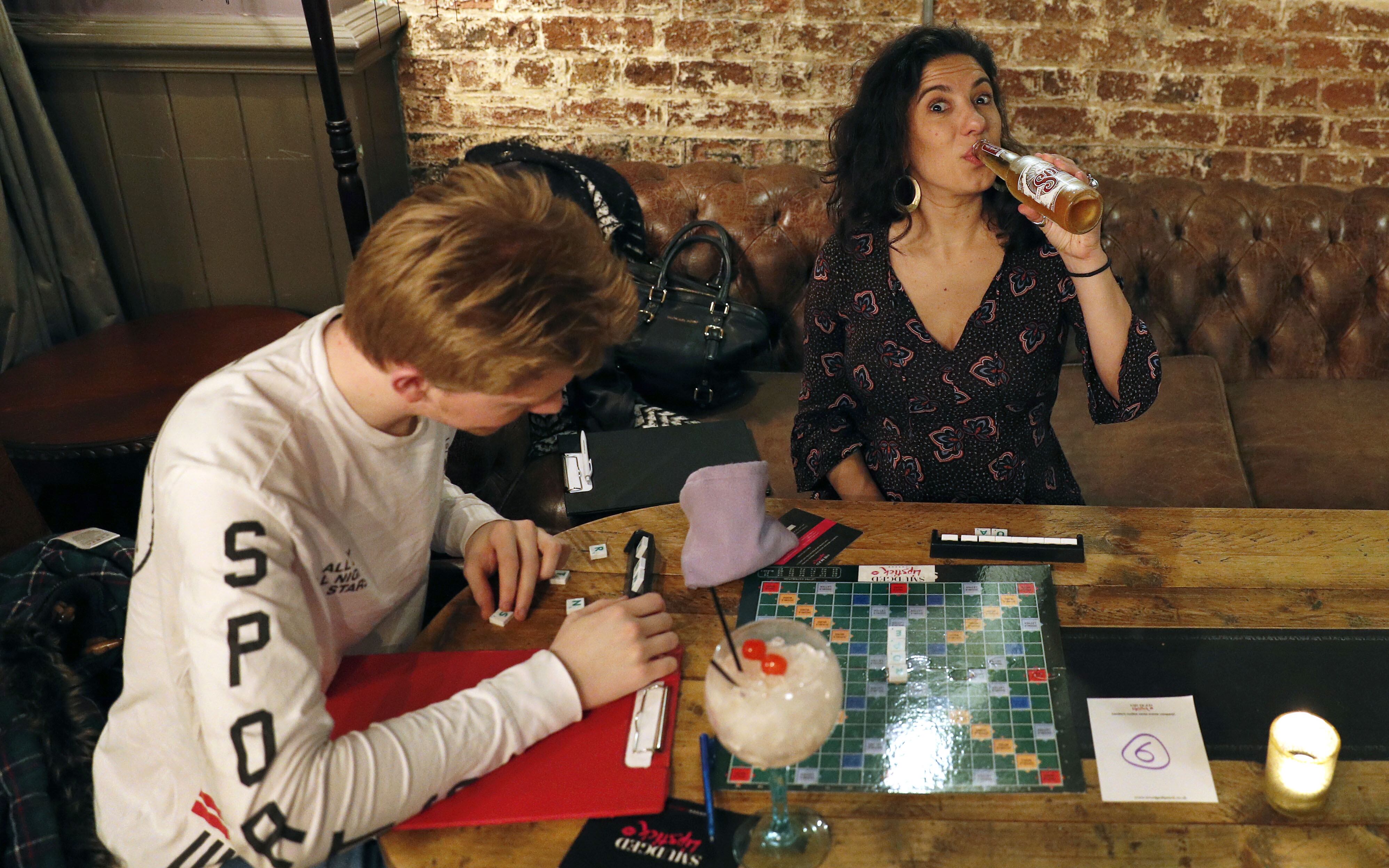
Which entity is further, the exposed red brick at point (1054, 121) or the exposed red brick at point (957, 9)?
the exposed red brick at point (1054, 121)

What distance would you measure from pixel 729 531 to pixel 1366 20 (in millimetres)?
2527

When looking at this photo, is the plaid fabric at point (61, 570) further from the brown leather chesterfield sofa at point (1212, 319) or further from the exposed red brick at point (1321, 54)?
the exposed red brick at point (1321, 54)

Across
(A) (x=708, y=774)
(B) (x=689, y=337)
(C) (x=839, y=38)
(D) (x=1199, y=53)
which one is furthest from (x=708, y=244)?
(A) (x=708, y=774)

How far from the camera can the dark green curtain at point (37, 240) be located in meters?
2.61

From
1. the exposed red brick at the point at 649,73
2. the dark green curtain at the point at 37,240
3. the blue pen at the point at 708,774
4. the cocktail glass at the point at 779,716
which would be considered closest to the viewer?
the cocktail glass at the point at 779,716

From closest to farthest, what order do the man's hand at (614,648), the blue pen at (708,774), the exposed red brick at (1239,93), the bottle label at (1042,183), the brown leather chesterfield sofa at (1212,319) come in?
the blue pen at (708,774)
the man's hand at (614,648)
the bottle label at (1042,183)
the brown leather chesterfield sofa at (1212,319)
the exposed red brick at (1239,93)

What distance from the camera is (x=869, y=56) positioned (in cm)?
290

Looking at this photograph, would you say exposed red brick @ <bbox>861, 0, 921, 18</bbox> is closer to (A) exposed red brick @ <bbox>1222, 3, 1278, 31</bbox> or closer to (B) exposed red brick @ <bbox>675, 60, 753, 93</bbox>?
(B) exposed red brick @ <bbox>675, 60, 753, 93</bbox>

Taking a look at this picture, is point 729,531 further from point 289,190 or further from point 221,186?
point 221,186

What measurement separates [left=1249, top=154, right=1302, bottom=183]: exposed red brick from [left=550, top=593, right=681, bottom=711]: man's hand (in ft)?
8.26

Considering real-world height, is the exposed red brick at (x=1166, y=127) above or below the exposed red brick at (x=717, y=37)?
below

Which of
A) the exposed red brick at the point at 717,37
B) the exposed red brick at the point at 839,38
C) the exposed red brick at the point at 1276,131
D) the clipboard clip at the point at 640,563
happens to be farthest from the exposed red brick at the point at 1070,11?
the clipboard clip at the point at 640,563

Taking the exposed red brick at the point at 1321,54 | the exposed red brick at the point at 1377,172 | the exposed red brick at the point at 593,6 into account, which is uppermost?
the exposed red brick at the point at 593,6

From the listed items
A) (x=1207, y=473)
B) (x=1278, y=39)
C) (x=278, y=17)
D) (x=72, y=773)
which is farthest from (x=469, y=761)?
(x=1278, y=39)
